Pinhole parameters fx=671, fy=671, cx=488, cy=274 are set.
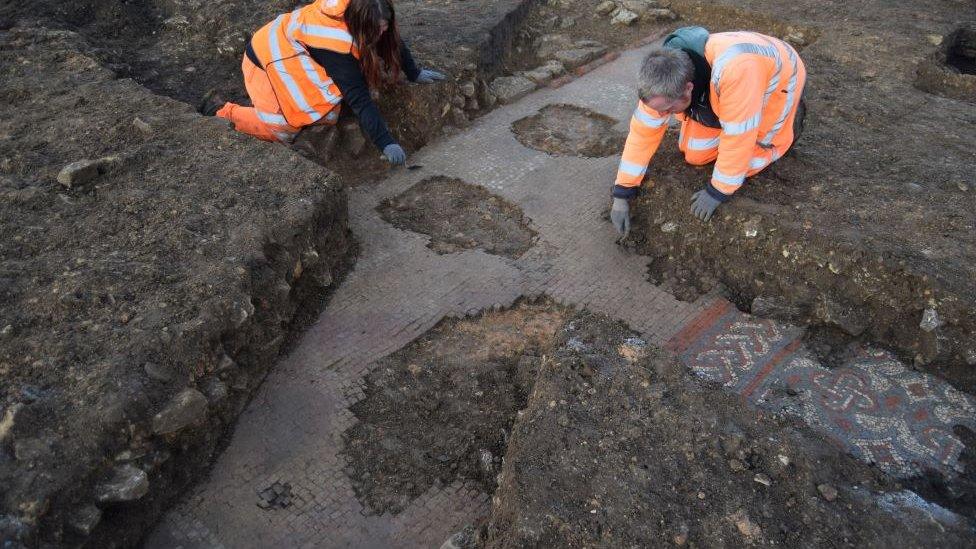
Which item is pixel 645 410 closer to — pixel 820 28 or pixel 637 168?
pixel 637 168

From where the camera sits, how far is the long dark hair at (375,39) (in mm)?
3951

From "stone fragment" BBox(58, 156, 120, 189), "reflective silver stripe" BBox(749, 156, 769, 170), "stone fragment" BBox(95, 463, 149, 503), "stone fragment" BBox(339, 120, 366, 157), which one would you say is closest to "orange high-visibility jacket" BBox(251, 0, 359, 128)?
Answer: "stone fragment" BBox(339, 120, 366, 157)

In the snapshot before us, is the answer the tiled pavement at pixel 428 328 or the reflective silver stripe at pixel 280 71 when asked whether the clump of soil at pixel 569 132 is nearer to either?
the tiled pavement at pixel 428 328

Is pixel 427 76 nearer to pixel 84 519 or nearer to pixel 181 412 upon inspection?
pixel 181 412

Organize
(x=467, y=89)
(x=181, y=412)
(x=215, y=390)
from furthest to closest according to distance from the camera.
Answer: (x=467, y=89) < (x=215, y=390) < (x=181, y=412)

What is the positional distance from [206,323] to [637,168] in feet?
8.05

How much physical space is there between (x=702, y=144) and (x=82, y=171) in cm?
350

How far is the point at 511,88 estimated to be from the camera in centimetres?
577

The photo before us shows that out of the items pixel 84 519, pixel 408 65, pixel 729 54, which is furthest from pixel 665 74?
pixel 84 519

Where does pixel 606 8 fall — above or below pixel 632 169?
below

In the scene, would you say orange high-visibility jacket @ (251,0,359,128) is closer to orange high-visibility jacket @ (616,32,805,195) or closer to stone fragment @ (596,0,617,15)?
orange high-visibility jacket @ (616,32,805,195)

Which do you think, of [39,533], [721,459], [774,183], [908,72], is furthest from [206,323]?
[908,72]

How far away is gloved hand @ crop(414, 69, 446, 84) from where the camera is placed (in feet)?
16.5

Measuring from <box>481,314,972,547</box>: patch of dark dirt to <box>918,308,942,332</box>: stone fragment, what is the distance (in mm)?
975
